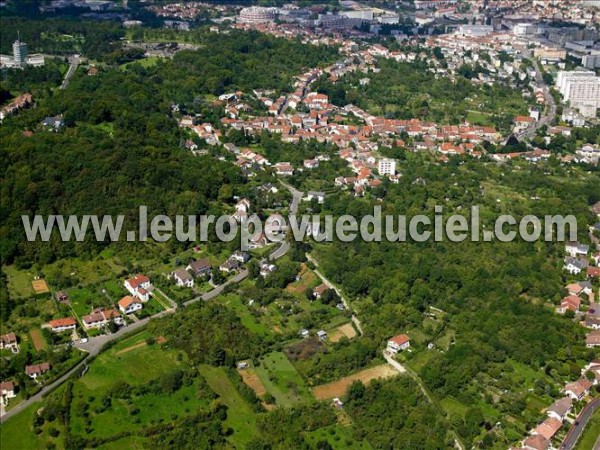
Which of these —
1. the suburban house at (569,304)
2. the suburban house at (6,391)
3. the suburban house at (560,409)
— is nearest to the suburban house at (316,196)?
the suburban house at (569,304)

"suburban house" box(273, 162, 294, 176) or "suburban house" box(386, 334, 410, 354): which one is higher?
"suburban house" box(273, 162, 294, 176)

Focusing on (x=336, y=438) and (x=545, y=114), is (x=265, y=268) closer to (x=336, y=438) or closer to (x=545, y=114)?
(x=336, y=438)

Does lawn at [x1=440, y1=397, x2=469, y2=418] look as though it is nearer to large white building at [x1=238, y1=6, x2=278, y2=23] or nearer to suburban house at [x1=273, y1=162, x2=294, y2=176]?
suburban house at [x1=273, y1=162, x2=294, y2=176]

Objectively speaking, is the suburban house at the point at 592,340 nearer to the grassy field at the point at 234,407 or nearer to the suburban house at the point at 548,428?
the suburban house at the point at 548,428

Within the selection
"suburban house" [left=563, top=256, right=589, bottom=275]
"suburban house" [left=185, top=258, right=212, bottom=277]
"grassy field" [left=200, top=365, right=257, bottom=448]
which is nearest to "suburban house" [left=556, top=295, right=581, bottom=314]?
"suburban house" [left=563, top=256, right=589, bottom=275]

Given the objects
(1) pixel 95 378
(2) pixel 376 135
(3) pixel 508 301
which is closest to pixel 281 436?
(1) pixel 95 378

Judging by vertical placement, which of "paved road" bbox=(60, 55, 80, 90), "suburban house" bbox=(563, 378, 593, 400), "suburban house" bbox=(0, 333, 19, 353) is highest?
"paved road" bbox=(60, 55, 80, 90)

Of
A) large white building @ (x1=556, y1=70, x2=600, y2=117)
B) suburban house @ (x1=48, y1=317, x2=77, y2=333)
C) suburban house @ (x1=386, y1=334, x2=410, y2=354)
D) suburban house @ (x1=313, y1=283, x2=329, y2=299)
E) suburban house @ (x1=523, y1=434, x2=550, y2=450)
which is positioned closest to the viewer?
suburban house @ (x1=523, y1=434, x2=550, y2=450)

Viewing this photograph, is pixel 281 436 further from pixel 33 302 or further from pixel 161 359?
pixel 33 302

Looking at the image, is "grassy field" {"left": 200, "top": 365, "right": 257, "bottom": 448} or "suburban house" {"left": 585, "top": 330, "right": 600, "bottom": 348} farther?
"suburban house" {"left": 585, "top": 330, "right": 600, "bottom": 348}
